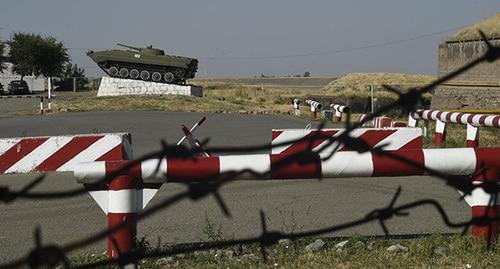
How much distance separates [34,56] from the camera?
239ft

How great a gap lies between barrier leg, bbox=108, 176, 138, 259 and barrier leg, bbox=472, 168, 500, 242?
174 centimetres

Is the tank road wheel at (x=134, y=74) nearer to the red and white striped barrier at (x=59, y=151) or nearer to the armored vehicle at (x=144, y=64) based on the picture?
the armored vehicle at (x=144, y=64)

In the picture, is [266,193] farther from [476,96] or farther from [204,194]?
[476,96]

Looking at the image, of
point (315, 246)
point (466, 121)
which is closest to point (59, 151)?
point (315, 246)

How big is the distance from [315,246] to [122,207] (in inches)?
59.4

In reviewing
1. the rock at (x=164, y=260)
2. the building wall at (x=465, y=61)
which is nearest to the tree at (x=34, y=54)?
the building wall at (x=465, y=61)

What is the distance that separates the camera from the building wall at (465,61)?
32906 millimetres

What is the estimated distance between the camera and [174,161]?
2826 millimetres

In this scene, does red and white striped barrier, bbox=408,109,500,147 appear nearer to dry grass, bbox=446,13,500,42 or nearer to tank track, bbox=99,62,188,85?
dry grass, bbox=446,13,500,42

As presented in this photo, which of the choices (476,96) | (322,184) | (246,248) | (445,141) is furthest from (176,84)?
(246,248)

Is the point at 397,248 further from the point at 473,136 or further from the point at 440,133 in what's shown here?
the point at 440,133

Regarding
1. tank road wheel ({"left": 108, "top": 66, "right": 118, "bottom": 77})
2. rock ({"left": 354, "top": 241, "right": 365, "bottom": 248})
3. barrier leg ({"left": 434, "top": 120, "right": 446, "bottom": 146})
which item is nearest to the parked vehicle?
tank road wheel ({"left": 108, "top": 66, "right": 118, "bottom": 77})

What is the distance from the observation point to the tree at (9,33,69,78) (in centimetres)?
7262

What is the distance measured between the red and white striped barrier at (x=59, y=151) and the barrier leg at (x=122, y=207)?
3248 millimetres
